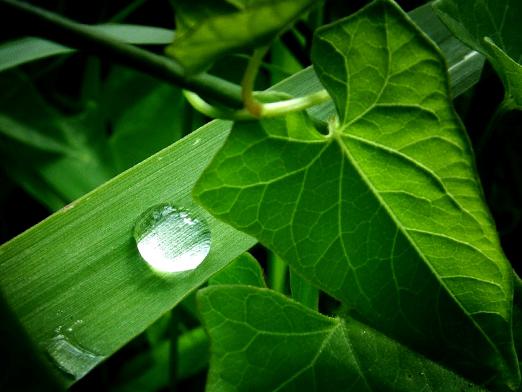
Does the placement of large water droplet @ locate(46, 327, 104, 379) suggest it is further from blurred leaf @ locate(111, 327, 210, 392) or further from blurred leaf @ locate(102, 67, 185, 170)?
blurred leaf @ locate(102, 67, 185, 170)

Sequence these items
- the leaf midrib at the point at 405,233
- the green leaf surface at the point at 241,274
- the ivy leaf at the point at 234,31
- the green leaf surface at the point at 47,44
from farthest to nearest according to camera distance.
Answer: the green leaf surface at the point at 47,44, the green leaf surface at the point at 241,274, the leaf midrib at the point at 405,233, the ivy leaf at the point at 234,31

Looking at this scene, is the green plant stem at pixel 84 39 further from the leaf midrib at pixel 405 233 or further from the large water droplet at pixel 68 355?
the large water droplet at pixel 68 355

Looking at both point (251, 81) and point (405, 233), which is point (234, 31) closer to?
point (251, 81)

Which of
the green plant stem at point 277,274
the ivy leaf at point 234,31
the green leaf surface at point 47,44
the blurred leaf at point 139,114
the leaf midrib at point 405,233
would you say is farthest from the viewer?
the blurred leaf at point 139,114

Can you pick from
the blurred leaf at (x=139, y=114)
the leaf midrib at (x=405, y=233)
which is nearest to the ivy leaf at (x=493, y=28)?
the leaf midrib at (x=405, y=233)

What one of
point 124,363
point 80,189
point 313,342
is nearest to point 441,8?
point 313,342

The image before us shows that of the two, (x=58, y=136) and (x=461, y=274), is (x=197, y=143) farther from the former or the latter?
(x=58, y=136)

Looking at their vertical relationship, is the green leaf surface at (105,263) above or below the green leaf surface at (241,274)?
above
